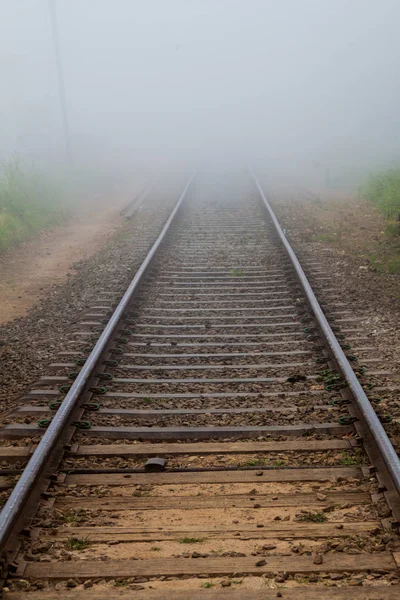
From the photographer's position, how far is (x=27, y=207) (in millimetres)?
17266

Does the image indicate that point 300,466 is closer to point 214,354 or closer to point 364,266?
point 214,354

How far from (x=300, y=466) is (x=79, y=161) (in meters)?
29.6

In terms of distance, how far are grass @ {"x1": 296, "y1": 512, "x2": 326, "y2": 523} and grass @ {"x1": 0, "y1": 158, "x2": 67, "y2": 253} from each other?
1069 centimetres

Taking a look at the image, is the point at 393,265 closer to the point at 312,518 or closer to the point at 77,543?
the point at 312,518

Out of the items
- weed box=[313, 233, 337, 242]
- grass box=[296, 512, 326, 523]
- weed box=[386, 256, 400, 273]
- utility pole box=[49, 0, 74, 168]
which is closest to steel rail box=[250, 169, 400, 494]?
grass box=[296, 512, 326, 523]

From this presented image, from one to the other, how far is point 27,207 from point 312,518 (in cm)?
1464

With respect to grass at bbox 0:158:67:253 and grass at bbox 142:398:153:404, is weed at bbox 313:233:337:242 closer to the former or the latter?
grass at bbox 0:158:67:253

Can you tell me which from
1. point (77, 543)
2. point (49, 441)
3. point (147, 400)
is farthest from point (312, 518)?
point (147, 400)

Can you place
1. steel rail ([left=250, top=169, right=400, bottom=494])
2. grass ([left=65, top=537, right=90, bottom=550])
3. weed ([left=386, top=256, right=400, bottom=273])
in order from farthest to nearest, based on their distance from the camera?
weed ([left=386, top=256, right=400, bottom=273])
steel rail ([left=250, top=169, right=400, bottom=494])
grass ([left=65, top=537, right=90, bottom=550])

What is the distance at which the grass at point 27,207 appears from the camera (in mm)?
14727

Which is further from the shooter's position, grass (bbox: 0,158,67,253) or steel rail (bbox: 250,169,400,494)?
grass (bbox: 0,158,67,253)

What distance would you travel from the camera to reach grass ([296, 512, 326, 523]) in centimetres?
390

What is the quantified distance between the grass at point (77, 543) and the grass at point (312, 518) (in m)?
1.18

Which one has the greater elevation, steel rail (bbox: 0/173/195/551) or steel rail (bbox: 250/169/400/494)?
steel rail (bbox: 0/173/195/551)
